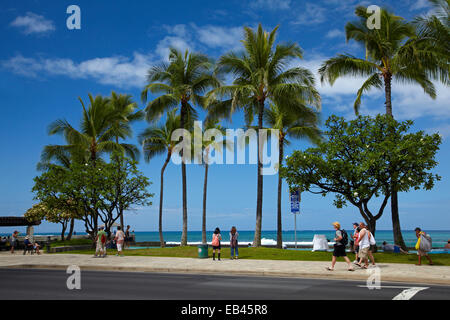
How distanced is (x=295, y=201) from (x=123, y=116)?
2050cm

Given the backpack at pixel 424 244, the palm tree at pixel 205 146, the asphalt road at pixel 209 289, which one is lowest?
the asphalt road at pixel 209 289

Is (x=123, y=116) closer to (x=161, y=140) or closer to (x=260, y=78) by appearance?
(x=161, y=140)

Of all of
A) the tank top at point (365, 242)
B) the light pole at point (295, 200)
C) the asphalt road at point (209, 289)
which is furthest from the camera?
the light pole at point (295, 200)

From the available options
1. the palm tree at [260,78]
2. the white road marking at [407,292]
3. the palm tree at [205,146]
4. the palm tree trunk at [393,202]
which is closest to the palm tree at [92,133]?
the palm tree at [205,146]

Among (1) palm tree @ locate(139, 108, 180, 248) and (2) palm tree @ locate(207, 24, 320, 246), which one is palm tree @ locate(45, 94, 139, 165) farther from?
(2) palm tree @ locate(207, 24, 320, 246)

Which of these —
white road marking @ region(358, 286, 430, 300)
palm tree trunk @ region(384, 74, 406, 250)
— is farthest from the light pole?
white road marking @ region(358, 286, 430, 300)

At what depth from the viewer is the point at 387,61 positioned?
24594 mm

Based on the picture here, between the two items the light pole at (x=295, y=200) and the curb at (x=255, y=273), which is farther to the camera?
the light pole at (x=295, y=200)

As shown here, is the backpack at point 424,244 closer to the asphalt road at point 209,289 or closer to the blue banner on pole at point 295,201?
the asphalt road at point 209,289

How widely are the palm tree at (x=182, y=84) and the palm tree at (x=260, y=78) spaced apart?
354 cm

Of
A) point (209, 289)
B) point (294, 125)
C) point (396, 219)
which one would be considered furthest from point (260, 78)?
point (209, 289)

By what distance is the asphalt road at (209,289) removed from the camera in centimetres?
1024

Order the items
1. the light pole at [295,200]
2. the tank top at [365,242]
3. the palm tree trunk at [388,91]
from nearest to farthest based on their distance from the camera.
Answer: the tank top at [365,242], the light pole at [295,200], the palm tree trunk at [388,91]
